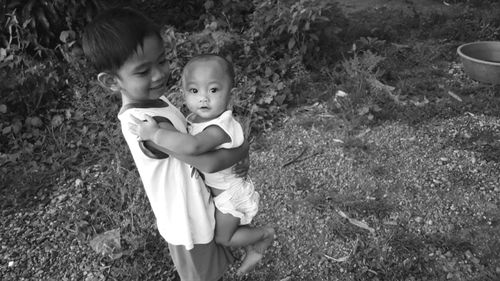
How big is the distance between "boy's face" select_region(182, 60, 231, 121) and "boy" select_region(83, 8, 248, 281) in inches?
3.1

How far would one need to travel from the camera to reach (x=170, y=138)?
1424mm

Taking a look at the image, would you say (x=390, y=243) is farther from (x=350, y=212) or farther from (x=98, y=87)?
(x=98, y=87)

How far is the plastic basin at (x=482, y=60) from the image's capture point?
430 centimetres

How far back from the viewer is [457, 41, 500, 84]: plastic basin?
169 inches

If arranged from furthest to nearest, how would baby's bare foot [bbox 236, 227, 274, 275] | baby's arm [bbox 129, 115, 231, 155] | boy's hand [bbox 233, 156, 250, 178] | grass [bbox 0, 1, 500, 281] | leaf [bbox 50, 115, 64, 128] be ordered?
leaf [bbox 50, 115, 64, 128], grass [bbox 0, 1, 500, 281], baby's bare foot [bbox 236, 227, 274, 275], boy's hand [bbox 233, 156, 250, 178], baby's arm [bbox 129, 115, 231, 155]

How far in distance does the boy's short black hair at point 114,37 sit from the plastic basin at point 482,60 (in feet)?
12.3

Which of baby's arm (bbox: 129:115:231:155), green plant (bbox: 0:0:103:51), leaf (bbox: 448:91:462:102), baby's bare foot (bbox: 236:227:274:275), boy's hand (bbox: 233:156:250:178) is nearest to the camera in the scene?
baby's arm (bbox: 129:115:231:155)

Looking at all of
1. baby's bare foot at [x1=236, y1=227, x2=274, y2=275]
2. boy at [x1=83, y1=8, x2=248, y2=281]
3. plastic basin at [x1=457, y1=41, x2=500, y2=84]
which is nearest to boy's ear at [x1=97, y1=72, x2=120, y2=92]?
boy at [x1=83, y1=8, x2=248, y2=281]

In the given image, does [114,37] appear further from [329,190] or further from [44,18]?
[44,18]

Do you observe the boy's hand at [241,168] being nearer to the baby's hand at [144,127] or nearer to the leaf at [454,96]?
the baby's hand at [144,127]

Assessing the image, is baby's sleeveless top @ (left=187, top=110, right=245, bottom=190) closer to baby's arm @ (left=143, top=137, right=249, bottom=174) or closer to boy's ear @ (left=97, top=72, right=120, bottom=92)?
baby's arm @ (left=143, top=137, right=249, bottom=174)

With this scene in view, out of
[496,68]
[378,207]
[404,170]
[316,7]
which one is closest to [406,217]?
[378,207]

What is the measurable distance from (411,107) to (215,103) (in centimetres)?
302

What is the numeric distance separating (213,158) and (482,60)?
13.2 ft
